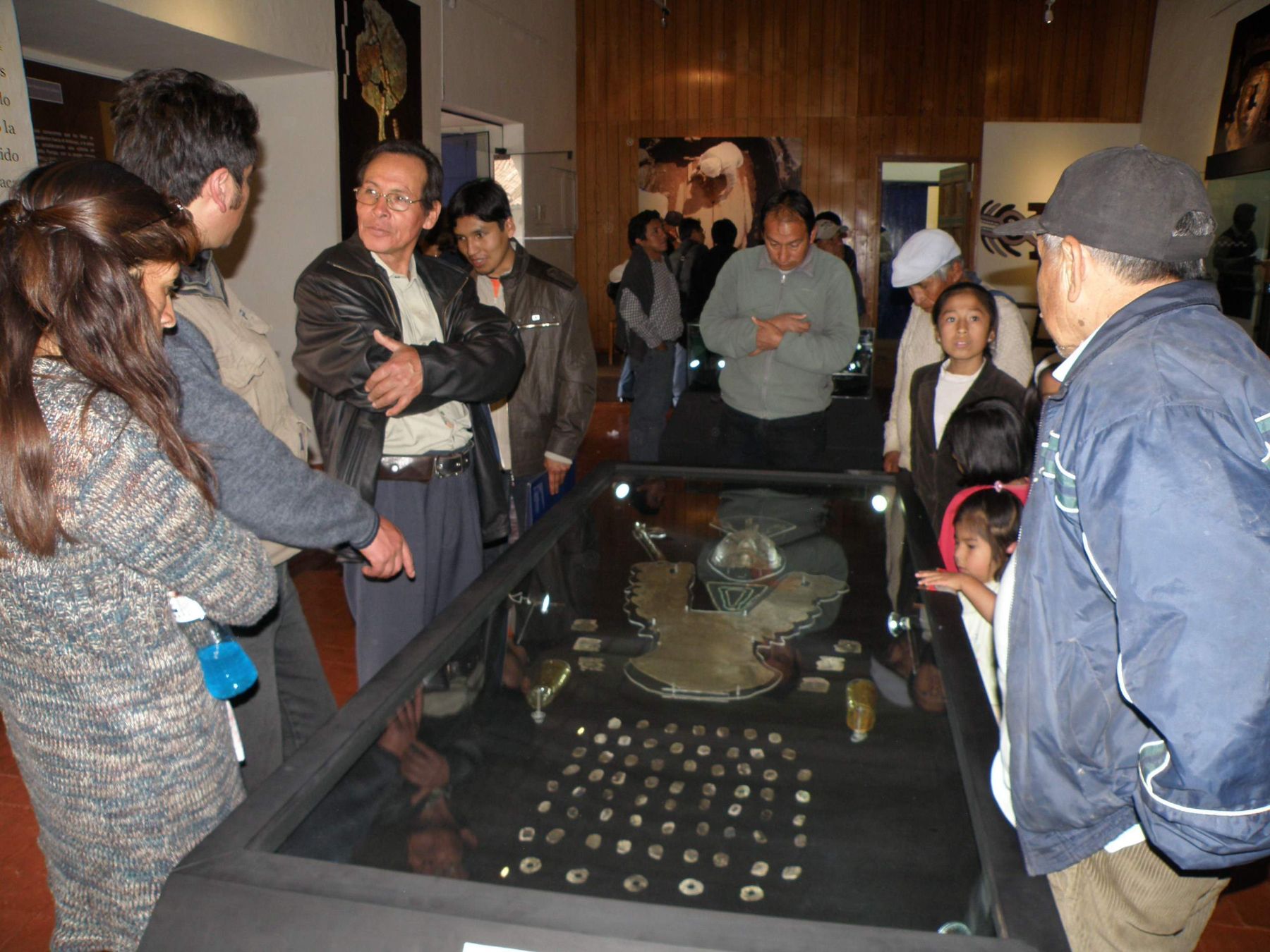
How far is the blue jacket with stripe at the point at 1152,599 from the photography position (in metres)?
0.89

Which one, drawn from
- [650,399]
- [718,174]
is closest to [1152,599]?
[650,399]

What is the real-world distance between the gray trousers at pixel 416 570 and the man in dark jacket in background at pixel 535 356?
0.83 m

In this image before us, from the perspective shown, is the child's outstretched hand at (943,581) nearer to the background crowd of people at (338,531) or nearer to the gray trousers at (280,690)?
the background crowd of people at (338,531)

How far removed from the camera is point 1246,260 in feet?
22.0

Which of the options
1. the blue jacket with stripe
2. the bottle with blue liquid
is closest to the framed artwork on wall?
the blue jacket with stripe

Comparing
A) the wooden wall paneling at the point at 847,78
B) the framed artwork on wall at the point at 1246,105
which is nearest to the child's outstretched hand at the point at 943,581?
the framed artwork on wall at the point at 1246,105

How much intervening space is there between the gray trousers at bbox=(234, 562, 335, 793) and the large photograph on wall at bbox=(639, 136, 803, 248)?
9.40m

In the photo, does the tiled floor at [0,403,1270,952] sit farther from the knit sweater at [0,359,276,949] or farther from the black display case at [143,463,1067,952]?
the knit sweater at [0,359,276,949]

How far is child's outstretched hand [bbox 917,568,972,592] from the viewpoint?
1823 millimetres

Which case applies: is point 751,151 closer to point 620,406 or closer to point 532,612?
point 620,406

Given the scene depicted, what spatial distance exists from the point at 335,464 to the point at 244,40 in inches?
157

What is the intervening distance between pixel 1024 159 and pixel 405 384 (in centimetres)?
1037

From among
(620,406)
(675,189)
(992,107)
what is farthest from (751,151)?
(620,406)

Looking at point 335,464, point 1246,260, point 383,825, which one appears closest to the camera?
point 383,825
